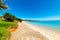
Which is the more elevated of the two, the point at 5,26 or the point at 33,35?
the point at 5,26

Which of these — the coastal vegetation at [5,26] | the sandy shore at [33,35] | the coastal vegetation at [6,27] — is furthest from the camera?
the sandy shore at [33,35]

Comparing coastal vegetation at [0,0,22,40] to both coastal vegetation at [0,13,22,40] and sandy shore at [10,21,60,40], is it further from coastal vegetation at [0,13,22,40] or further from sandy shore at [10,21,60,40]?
sandy shore at [10,21,60,40]

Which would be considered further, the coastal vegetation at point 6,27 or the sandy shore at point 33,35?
the sandy shore at point 33,35

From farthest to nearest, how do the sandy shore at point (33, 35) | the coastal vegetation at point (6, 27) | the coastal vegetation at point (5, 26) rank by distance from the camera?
the sandy shore at point (33, 35) → the coastal vegetation at point (6, 27) → the coastal vegetation at point (5, 26)

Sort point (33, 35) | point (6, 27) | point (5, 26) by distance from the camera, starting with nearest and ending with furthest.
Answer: point (33, 35), point (6, 27), point (5, 26)

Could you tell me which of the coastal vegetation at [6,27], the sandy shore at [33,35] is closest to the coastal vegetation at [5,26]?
the coastal vegetation at [6,27]

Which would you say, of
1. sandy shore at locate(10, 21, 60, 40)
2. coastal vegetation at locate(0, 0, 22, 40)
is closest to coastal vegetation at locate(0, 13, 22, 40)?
coastal vegetation at locate(0, 0, 22, 40)

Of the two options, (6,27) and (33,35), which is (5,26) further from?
(33,35)

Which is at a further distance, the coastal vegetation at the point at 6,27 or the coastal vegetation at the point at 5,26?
the coastal vegetation at the point at 6,27

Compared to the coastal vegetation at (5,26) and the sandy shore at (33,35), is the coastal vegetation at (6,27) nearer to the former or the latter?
the coastal vegetation at (5,26)

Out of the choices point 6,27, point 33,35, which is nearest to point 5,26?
point 6,27

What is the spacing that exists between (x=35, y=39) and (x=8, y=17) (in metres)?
12.0

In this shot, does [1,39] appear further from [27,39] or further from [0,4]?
[27,39]

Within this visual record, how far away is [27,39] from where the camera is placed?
8.58m
